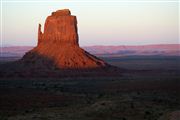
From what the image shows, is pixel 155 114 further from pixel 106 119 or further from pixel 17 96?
pixel 17 96

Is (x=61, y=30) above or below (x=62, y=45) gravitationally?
above

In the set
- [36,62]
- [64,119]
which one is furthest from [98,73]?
[64,119]

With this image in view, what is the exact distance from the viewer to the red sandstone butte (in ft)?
309

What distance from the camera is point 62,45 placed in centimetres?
9919

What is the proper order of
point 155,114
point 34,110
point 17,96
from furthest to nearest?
point 17,96, point 34,110, point 155,114

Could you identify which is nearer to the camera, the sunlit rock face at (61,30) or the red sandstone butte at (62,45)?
the red sandstone butte at (62,45)

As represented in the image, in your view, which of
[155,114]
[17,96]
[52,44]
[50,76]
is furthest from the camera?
[52,44]

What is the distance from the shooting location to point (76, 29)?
10200cm

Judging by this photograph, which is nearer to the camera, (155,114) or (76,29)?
(155,114)

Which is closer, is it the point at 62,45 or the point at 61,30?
the point at 62,45

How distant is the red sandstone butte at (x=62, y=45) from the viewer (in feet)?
309

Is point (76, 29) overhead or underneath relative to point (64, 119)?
overhead

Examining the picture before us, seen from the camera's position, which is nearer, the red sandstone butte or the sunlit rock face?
the red sandstone butte

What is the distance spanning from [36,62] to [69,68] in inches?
274
